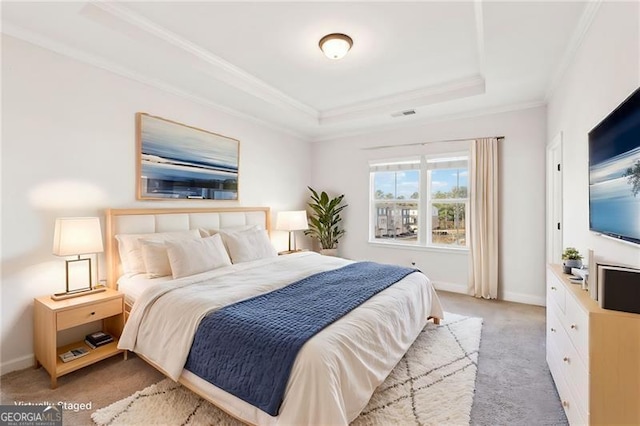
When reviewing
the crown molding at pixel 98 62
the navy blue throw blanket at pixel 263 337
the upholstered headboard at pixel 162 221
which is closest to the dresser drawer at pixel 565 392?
the navy blue throw blanket at pixel 263 337

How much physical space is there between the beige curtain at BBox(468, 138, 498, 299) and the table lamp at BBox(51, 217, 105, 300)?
14.2 ft

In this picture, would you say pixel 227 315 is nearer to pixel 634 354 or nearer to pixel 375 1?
pixel 634 354

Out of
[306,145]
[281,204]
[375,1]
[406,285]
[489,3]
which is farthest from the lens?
[306,145]

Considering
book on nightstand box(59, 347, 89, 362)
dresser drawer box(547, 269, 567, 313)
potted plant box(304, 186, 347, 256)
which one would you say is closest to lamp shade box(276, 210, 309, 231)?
potted plant box(304, 186, 347, 256)

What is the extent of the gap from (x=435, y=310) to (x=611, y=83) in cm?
227

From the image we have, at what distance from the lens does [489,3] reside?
203 centimetres

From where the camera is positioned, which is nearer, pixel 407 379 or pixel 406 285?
pixel 407 379

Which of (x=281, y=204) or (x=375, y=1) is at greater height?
(x=375, y=1)

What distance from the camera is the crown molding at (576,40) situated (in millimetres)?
2010

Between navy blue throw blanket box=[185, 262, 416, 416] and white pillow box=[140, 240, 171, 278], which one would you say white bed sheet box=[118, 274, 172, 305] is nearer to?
white pillow box=[140, 240, 171, 278]

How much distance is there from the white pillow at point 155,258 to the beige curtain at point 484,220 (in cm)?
383

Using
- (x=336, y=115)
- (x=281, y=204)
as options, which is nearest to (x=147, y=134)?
(x=281, y=204)

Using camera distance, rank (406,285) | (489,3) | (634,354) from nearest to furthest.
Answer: (634,354) < (489,3) < (406,285)

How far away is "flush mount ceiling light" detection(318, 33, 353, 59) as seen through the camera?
2.55 metres
